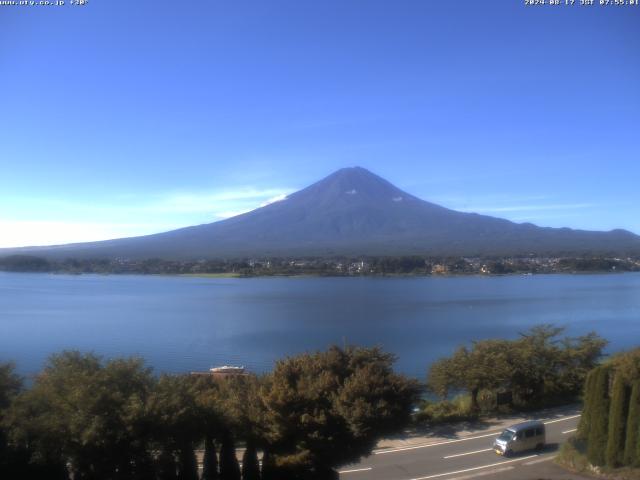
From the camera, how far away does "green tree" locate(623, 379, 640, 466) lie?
578 centimetres

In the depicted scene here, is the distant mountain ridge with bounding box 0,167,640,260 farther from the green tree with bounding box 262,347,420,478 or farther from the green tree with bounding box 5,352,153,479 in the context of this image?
the green tree with bounding box 5,352,153,479

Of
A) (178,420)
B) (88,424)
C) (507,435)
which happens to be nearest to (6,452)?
(88,424)

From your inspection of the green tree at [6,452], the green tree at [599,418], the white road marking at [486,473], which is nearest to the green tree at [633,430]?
the green tree at [599,418]

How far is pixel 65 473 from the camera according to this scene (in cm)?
497

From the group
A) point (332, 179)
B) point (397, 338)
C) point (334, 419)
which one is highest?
point (332, 179)

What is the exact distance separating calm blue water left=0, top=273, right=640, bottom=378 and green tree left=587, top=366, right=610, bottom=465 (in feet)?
25.5

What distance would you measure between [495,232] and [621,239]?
22996 mm

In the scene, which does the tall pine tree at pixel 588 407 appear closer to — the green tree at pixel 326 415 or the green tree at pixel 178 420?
the green tree at pixel 326 415

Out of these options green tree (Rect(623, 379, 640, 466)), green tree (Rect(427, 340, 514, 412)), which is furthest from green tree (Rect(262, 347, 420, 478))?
green tree (Rect(427, 340, 514, 412))

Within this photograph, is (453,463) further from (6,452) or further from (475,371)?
(6,452)

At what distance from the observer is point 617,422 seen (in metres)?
5.92

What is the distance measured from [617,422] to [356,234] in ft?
243

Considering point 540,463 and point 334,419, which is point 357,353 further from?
point 540,463

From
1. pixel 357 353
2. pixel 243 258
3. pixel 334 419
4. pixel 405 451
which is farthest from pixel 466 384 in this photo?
pixel 243 258
